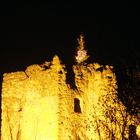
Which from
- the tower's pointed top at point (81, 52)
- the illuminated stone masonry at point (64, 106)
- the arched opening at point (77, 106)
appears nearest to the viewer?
the illuminated stone masonry at point (64, 106)

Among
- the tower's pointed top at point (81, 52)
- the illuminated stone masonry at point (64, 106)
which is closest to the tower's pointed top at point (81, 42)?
the tower's pointed top at point (81, 52)

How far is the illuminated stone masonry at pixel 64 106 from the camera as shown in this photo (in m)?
24.0

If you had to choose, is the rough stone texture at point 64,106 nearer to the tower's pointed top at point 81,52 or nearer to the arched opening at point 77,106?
the arched opening at point 77,106

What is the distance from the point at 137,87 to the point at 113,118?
2063 mm

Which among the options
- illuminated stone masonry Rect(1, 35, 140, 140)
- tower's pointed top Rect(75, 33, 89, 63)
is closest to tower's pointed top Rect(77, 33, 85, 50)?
tower's pointed top Rect(75, 33, 89, 63)

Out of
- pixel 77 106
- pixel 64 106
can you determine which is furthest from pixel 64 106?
pixel 77 106

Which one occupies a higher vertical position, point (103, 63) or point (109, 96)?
point (103, 63)

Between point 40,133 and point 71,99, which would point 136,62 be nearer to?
point 71,99

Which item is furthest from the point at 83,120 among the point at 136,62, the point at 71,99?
the point at 136,62

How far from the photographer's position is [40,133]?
24125 millimetres

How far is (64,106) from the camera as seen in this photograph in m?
24.0

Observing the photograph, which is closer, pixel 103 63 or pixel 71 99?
pixel 71 99

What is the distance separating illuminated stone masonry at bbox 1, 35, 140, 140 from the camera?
24016 mm

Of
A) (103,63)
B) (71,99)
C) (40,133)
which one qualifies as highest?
(103,63)
